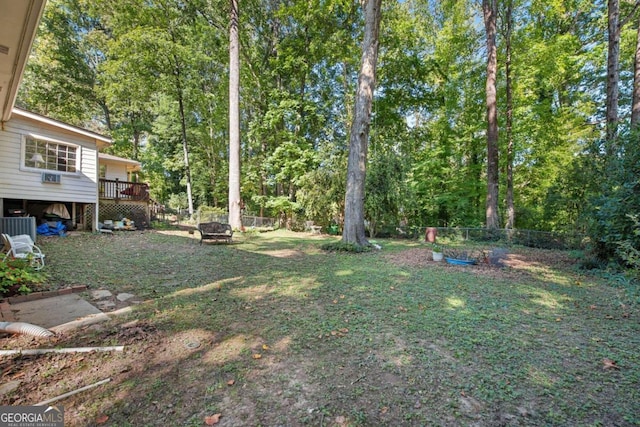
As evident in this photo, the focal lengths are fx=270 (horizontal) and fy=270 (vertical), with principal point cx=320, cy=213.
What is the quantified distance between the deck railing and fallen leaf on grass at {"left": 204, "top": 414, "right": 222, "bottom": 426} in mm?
14610

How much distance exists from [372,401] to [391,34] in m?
20.2

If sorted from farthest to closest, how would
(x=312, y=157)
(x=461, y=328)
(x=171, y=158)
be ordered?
(x=171, y=158)
(x=312, y=157)
(x=461, y=328)

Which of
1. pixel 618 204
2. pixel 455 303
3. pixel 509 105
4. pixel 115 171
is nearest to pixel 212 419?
pixel 455 303

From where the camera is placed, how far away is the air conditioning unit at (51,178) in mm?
9688

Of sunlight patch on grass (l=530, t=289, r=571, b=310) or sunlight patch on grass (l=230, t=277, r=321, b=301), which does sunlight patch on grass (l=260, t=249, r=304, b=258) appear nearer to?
sunlight patch on grass (l=230, t=277, r=321, b=301)

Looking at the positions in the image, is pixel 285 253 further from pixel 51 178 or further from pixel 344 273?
pixel 51 178

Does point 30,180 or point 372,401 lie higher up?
point 30,180

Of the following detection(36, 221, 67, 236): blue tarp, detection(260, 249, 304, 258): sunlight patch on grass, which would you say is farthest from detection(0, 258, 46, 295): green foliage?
detection(36, 221, 67, 236): blue tarp

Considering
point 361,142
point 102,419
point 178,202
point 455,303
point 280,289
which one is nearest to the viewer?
point 102,419

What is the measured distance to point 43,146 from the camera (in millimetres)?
9930

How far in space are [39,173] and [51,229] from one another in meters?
2.03

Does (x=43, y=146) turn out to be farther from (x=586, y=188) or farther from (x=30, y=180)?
(x=586, y=188)

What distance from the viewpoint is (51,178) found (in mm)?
9805

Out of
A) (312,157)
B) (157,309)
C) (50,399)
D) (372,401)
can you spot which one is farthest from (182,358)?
(312,157)
